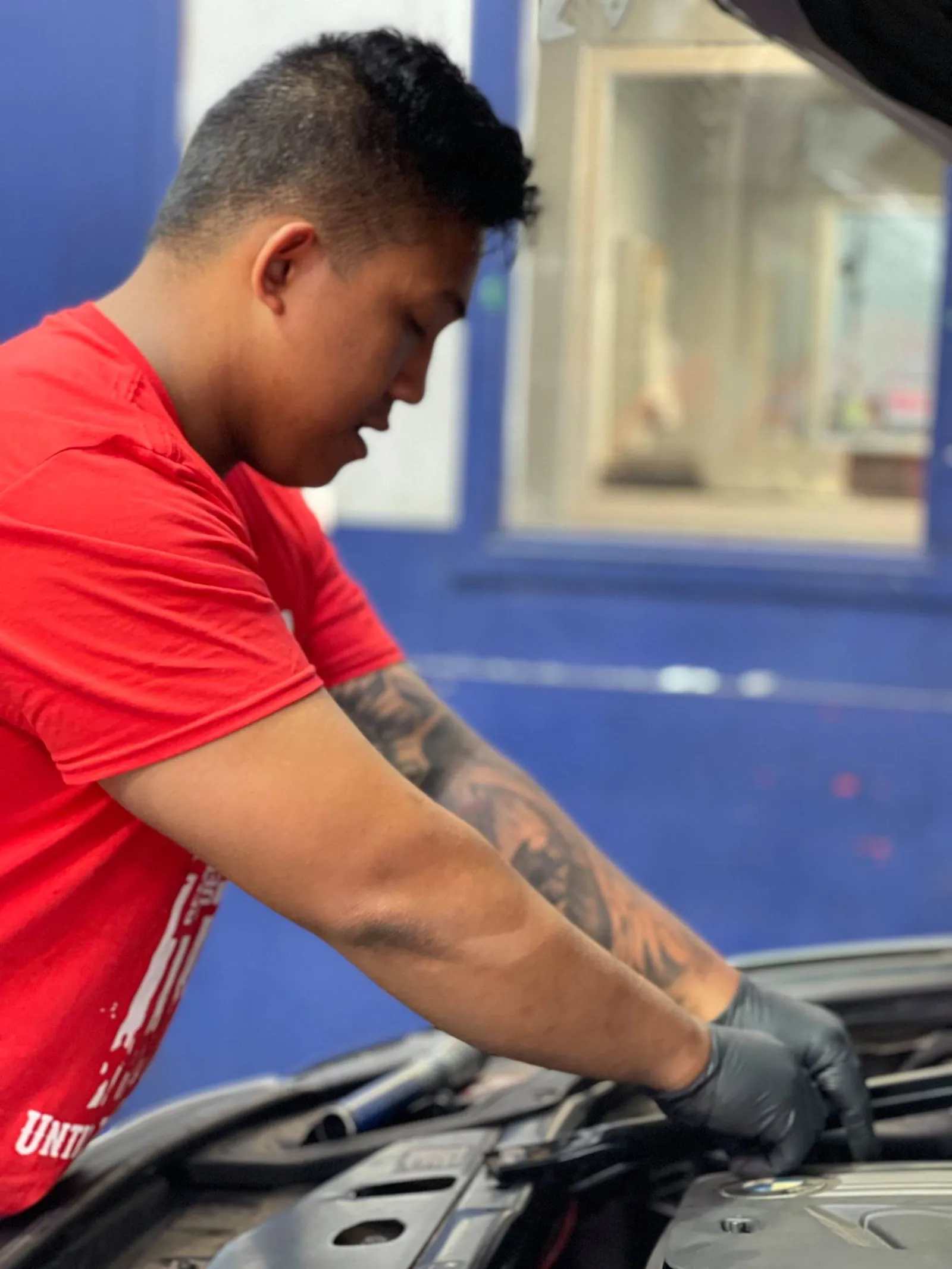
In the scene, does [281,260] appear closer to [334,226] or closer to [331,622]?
[334,226]

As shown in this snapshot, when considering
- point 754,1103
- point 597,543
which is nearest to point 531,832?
point 754,1103

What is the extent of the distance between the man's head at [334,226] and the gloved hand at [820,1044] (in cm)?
68

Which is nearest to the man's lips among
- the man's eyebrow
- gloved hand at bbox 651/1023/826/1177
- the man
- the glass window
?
the man

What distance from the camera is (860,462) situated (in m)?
3.70

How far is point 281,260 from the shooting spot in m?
1.31

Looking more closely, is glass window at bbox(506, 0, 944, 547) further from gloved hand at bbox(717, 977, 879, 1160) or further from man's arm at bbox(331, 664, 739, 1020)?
gloved hand at bbox(717, 977, 879, 1160)

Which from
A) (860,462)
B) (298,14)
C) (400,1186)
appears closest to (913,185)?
(860,462)

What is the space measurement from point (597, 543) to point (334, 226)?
2336 mm

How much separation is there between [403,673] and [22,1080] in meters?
0.67

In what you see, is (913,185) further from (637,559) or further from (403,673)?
(403,673)

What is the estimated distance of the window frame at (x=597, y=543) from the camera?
3.42 meters

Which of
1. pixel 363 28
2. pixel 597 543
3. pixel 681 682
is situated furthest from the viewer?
pixel 597 543

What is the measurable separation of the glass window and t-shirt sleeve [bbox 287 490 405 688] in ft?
6.53

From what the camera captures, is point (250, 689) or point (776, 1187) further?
point (776, 1187)
